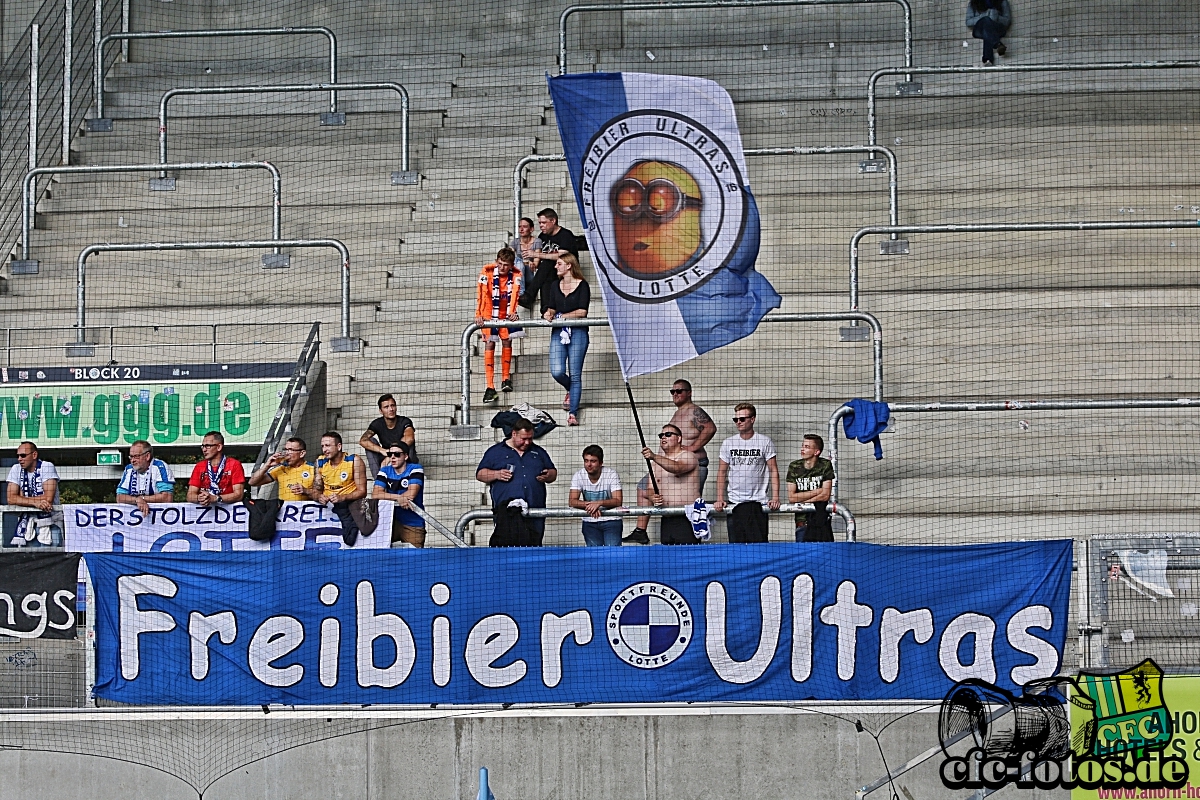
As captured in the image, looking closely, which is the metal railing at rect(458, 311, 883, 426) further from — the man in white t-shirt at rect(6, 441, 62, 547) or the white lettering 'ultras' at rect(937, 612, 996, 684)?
the man in white t-shirt at rect(6, 441, 62, 547)

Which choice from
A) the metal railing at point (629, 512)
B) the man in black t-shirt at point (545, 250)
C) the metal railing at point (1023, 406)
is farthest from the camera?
the man in black t-shirt at point (545, 250)

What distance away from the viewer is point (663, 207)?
10562 mm

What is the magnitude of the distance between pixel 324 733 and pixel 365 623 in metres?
0.67

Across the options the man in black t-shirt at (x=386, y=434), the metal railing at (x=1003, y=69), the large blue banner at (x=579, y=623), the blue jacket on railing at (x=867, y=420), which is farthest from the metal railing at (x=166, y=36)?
the large blue banner at (x=579, y=623)

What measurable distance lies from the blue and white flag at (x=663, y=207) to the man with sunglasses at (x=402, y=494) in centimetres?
172

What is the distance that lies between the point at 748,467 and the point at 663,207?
2124 mm

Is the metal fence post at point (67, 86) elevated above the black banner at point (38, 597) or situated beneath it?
elevated above

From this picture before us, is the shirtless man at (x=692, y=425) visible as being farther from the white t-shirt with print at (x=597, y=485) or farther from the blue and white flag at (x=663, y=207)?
the blue and white flag at (x=663, y=207)

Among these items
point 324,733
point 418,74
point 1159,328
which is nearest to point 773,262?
point 1159,328

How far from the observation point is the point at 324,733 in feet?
32.4

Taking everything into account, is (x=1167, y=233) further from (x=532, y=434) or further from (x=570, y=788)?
(x=570, y=788)

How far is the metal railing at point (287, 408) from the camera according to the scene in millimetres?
12702

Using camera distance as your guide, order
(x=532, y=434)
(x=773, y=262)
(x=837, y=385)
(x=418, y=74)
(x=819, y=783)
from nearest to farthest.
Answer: (x=819, y=783) < (x=532, y=434) < (x=837, y=385) < (x=773, y=262) < (x=418, y=74)

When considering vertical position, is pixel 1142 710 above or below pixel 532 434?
below
